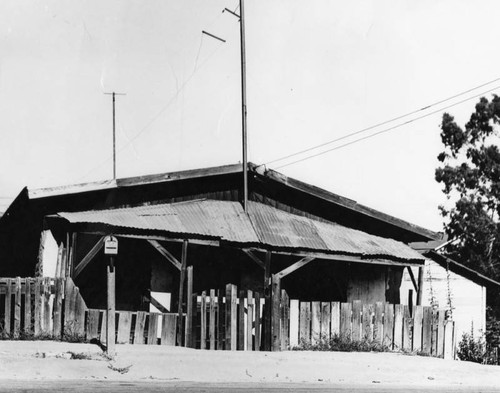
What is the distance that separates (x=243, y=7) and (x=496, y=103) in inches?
777

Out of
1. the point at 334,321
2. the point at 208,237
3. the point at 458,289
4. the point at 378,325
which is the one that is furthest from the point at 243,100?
the point at 458,289

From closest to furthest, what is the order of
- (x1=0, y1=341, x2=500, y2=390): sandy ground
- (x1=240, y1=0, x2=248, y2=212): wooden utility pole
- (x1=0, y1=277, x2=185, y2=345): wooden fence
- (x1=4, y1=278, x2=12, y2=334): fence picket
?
(x1=0, y1=341, x2=500, y2=390): sandy ground → (x1=4, y1=278, x2=12, y2=334): fence picket → (x1=0, y1=277, x2=185, y2=345): wooden fence → (x1=240, y1=0, x2=248, y2=212): wooden utility pole

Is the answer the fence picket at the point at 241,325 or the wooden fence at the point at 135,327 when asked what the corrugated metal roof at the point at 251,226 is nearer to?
the fence picket at the point at 241,325

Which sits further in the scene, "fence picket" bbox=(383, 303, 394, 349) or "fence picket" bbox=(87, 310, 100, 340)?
"fence picket" bbox=(383, 303, 394, 349)

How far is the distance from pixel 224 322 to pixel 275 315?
1.12 metres

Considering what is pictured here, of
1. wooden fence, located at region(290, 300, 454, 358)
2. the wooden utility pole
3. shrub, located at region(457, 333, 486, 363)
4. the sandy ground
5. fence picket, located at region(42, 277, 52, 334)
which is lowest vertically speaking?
shrub, located at region(457, 333, 486, 363)

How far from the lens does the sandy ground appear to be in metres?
11.2

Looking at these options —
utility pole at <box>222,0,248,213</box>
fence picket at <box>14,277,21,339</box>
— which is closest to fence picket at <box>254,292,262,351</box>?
utility pole at <box>222,0,248,213</box>

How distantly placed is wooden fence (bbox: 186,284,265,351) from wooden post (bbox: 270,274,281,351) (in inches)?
11.9

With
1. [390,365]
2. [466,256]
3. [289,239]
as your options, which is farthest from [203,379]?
[466,256]

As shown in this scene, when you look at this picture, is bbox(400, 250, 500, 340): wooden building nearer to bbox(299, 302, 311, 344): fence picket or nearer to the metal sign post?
bbox(299, 302, 311, 344): fence picket

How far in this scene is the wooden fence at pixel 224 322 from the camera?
14.7 meters

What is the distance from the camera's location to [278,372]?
12586 millimetres

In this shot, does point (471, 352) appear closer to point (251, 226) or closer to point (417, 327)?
point (417, 327)
